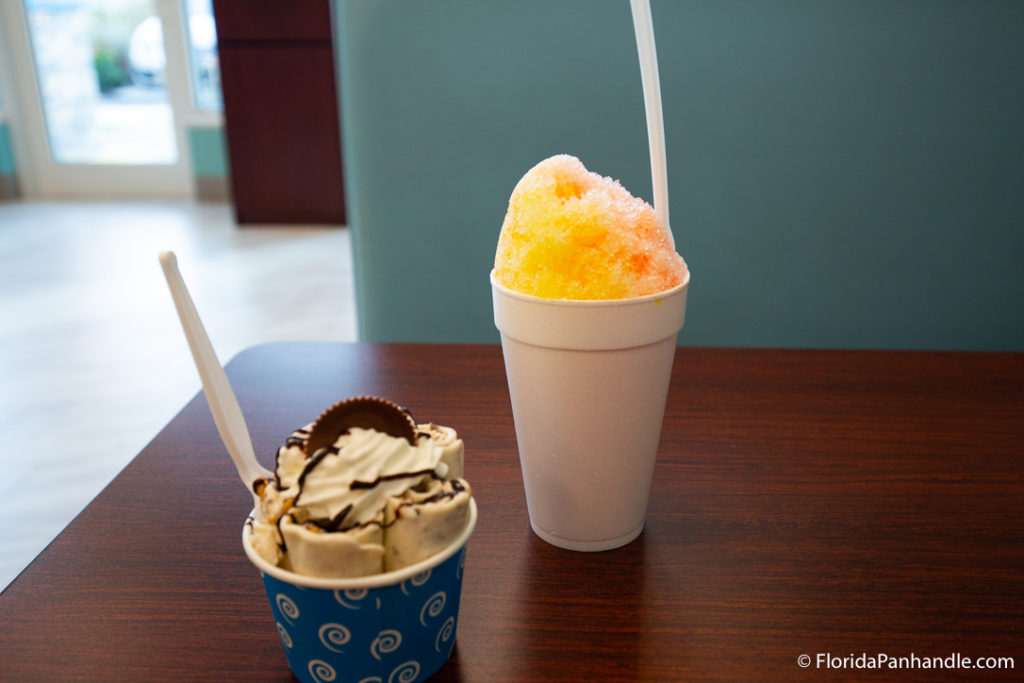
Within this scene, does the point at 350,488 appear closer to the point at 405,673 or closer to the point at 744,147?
the point at 405,673

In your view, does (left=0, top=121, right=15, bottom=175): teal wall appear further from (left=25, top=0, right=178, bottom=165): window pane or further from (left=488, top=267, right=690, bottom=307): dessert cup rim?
(left=488, top=267, right=690, bottom=307): dessert cup rim

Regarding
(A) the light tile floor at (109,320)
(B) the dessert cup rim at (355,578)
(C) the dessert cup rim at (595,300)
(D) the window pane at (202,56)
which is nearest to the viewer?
(B) the dessert cup rim at (355,578)

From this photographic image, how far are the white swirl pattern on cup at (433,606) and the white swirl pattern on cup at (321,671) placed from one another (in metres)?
0.05

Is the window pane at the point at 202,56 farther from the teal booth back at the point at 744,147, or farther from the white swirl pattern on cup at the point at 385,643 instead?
the white swirl pattern on cup at the point at 385,643

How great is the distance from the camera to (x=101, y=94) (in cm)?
472

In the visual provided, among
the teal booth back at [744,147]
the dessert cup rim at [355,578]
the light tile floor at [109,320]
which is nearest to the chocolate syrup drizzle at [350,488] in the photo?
the dessert cup rim at [355,578]

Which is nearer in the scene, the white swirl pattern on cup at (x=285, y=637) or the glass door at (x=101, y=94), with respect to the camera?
the white swirl pattern on cup at (x=285, y=637)

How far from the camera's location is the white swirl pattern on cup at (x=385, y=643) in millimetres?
399

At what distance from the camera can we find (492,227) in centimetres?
115

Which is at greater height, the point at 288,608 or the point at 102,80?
the point at 288,608

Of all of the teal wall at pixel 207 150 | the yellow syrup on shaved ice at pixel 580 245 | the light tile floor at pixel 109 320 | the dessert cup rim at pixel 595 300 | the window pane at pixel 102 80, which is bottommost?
the light tile floor at pixel 109 320

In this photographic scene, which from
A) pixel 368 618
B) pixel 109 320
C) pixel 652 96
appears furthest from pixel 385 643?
pixel 109 320

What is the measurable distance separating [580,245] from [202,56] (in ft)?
15.1

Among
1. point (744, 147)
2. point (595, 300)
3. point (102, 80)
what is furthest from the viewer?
point (102, 80)
